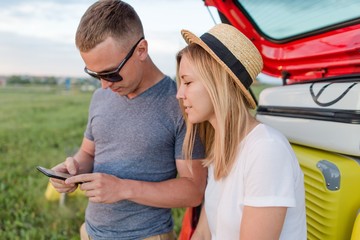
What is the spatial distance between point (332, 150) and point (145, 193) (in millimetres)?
737

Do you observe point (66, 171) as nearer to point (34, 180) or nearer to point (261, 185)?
point (261, 185)

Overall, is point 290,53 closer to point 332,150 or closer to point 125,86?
point 332,150

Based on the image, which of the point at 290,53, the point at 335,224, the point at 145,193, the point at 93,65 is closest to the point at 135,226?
the point at 145,193

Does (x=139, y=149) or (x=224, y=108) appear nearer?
(x=224, y=108)

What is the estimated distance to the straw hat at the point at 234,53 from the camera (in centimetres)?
128

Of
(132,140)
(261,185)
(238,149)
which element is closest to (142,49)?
(132,140)

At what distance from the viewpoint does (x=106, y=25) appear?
168 cm

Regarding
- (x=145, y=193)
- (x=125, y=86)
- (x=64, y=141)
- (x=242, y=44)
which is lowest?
(x=64, y=141)

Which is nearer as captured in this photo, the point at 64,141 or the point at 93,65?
the point at 93,65

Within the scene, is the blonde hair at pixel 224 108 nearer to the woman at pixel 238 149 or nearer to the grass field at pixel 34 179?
the woman at pixel 238 149

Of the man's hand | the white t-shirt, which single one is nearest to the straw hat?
the white t-shirt

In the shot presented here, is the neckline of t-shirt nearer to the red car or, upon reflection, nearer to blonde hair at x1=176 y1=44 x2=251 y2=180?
blonde hair at x1=176 y1=44 x2=251 y2=180

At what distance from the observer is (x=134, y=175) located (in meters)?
1.74

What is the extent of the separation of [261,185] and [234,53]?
42 cm
